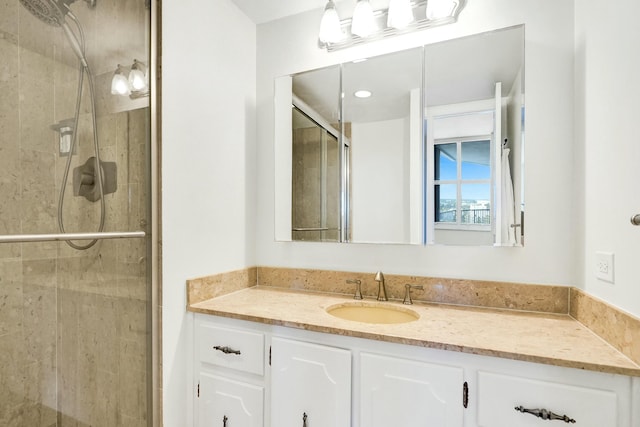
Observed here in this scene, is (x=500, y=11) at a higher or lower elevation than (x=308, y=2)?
lower

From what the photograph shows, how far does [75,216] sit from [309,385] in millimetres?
1047

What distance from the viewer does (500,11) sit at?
1463 mm

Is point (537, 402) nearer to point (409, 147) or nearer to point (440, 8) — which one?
point (409, 147)

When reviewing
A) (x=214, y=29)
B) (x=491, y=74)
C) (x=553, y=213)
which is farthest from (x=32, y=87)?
(x=553, y=213)

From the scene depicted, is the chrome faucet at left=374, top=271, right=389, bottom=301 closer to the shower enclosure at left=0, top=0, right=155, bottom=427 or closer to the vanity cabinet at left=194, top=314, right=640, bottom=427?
the vanity cabinet at left=194, top=314, right=640, bottom=427

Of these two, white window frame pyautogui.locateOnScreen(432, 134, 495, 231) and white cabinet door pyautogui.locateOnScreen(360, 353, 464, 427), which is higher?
white window frame pyautogui.locateOnScreen(432, 134, 495, 231)

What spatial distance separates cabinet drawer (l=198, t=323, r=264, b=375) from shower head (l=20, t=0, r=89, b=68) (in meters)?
1.16

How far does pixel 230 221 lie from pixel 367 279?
2.58 feet

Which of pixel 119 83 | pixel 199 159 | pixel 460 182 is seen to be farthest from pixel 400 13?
pixel 119 83

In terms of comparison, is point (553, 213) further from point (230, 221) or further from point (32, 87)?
point (32, 87)

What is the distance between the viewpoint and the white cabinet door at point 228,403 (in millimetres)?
1342

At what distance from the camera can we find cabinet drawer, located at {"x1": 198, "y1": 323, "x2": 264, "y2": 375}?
134 centimetres

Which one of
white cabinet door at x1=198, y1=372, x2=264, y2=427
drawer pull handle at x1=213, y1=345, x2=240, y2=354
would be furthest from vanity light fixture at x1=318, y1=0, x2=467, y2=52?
white cabinet door at x1=198, y1=372, x2=264, y2=427

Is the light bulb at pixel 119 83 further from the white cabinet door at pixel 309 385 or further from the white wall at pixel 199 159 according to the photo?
the white cabinet door at pixel 309 385
